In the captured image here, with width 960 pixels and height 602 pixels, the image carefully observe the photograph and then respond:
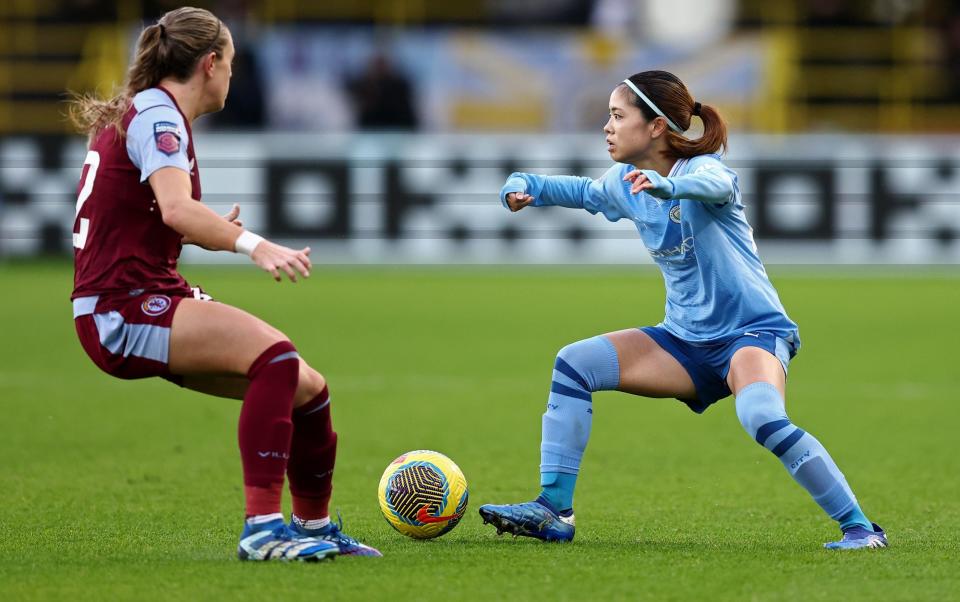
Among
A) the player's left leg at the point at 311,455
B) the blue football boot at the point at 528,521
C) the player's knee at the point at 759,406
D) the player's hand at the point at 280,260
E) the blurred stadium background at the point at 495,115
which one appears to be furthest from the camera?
the blurred stadium background at the point at 495,115

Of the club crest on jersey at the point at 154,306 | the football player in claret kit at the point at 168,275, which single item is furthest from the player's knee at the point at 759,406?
the club crest on jersey at the point at 154,306

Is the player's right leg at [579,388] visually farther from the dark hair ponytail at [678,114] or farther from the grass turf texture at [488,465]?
the dark hair ponytail at [678,114]

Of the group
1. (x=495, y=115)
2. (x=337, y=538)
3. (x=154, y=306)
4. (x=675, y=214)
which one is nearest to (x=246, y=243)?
(x=154, y=306)

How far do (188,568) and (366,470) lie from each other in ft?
8.16

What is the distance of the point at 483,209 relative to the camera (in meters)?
19.1

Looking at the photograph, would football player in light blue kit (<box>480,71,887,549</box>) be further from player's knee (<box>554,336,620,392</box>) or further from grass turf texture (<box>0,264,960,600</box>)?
grass turf texture (<box>0,264,960,600</box>)

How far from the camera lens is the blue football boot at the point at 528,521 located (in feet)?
18.0

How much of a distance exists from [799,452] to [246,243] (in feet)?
6.64

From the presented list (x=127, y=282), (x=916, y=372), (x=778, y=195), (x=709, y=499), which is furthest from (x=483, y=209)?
(x=127, y=282)

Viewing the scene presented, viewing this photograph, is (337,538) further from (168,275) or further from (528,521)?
(168,275)

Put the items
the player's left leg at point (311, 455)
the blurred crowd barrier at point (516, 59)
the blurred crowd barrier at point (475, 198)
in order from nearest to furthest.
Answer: the player's left leg at point (311, 455), the blurred crowd barrier at point (475, 198), the blurred crowd barrier at point (516, 59)

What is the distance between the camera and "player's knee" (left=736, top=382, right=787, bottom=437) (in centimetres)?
523

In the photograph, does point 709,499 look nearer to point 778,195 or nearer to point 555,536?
point 555,536

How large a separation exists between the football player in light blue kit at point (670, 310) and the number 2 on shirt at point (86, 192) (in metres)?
1.52
